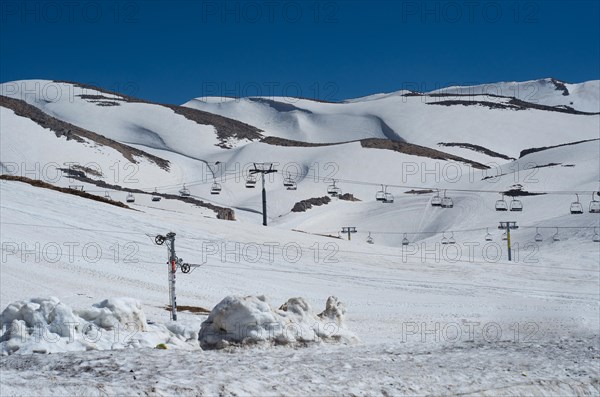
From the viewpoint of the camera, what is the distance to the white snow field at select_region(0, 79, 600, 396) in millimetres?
13008

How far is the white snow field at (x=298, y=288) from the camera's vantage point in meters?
13.0

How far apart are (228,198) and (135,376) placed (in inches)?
3455

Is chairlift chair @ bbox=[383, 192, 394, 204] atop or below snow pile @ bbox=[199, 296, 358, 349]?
atop

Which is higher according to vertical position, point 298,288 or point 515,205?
point 515,205

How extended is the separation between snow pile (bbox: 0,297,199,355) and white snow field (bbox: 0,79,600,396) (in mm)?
52

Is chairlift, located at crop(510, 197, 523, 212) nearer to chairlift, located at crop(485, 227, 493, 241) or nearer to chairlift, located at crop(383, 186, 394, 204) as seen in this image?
chairlift, located at crop(485, 227, 493, 241)

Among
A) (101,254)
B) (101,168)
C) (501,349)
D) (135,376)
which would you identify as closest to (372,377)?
(135,376)

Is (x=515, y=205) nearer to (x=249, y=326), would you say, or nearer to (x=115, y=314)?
(x=249, y=326)

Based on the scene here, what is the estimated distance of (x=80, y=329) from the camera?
712 inches

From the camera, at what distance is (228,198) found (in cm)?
9862

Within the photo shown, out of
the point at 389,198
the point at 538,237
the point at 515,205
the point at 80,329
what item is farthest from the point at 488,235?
the point at 80,329

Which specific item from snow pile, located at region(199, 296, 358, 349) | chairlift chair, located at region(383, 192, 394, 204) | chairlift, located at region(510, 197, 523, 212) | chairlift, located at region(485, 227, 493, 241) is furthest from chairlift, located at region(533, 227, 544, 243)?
snow pile, located at region(199, 296, 358, 349)

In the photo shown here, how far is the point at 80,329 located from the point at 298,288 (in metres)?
22.0

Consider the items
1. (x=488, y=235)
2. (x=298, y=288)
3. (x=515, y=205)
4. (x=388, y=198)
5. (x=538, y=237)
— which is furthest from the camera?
(x=488, y=235)
